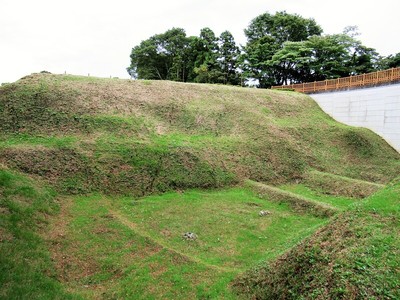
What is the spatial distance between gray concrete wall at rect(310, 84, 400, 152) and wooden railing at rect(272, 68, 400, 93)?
45 centimetres

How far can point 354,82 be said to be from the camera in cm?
2373

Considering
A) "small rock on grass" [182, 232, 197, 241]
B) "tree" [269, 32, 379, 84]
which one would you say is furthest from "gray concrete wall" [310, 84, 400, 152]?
"small rock on grass" [182, 232, 197, 241]

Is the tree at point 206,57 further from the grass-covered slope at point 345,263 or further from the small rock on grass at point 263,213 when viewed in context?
the grass-covered slope at point 345,263

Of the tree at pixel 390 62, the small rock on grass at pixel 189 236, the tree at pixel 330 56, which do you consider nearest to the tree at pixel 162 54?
the tree at pixel 330 56

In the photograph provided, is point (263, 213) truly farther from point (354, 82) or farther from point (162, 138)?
point (354, 82)

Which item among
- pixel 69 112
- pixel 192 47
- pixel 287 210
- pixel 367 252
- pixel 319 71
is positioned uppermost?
pixel 192 47

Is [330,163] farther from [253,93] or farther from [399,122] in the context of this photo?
[253,93]

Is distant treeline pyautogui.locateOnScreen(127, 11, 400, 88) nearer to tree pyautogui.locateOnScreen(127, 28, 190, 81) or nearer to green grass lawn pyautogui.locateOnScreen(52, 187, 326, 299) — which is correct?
tree pyautogui.locateOnScreen(127, 28, 190, 81)

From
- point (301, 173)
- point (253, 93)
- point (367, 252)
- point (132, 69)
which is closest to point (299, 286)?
point (367, 252)

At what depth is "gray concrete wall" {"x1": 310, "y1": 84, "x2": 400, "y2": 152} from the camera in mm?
20297

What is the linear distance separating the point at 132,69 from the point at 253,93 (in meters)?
40.9

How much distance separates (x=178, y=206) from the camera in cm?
1430

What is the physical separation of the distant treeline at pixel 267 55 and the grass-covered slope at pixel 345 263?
30107 mm

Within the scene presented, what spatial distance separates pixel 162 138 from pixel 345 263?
13.8 metres
